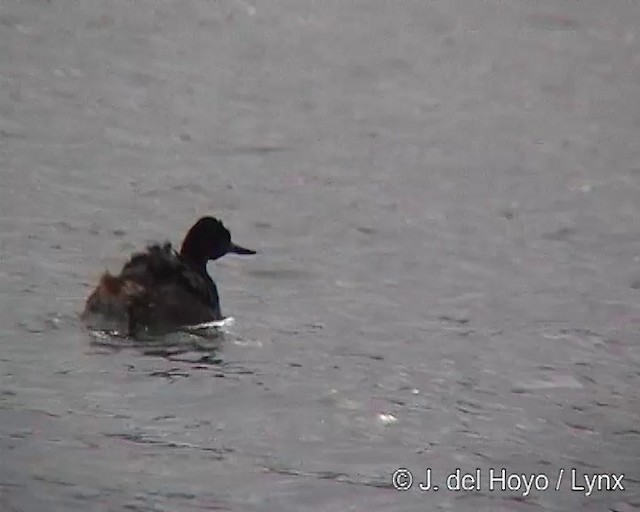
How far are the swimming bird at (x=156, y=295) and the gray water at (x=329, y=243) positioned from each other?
21cm

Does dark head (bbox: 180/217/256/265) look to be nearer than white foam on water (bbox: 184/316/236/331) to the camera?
No

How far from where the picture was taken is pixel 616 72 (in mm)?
20422

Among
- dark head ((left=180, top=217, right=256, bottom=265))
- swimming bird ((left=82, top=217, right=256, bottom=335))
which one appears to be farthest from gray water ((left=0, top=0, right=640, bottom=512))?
dark head ((left=180, top=217, right=256, bottom=265))

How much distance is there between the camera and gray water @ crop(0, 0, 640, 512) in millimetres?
10102

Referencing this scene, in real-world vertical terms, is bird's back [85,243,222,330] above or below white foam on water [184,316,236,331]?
above

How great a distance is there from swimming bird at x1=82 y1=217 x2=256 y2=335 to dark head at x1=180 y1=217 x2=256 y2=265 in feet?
1.08

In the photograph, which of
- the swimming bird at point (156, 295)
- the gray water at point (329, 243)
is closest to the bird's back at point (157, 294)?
the swimming bird at point (156, 295)

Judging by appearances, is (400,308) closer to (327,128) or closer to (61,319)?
(61,319)

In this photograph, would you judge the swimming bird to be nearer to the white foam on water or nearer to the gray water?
the white foam on water

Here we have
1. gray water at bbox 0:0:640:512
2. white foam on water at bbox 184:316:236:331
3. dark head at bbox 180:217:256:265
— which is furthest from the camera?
dark head at bbox 180:217:256:265

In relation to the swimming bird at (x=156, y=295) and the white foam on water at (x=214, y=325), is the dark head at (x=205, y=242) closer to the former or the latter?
the swimming bird at (x=156, y=295)

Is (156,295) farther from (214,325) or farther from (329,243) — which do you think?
(329,243)

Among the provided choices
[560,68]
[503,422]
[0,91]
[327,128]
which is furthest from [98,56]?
[503,422]

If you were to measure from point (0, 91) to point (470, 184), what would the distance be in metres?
4.68
